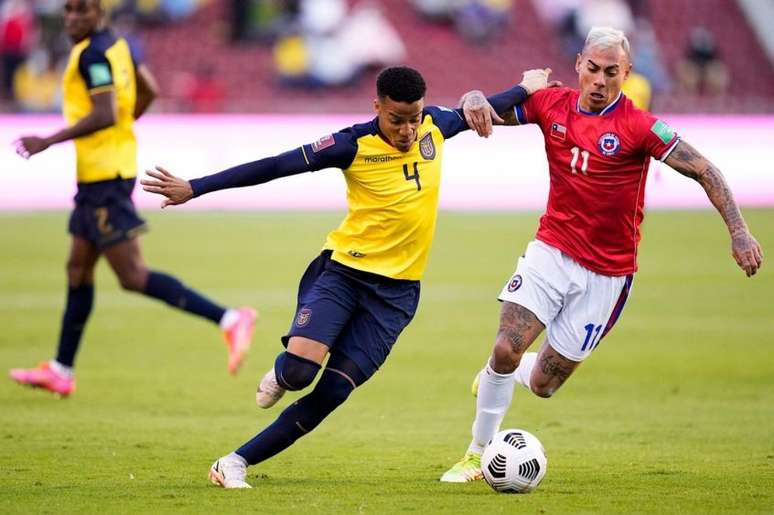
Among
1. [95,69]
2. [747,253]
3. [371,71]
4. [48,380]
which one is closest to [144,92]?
[95,69]

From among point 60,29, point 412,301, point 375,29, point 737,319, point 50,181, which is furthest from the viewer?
point 375,29

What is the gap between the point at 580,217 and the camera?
7.64 metres

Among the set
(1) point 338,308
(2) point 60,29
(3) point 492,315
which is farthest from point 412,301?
(2) point 60,29

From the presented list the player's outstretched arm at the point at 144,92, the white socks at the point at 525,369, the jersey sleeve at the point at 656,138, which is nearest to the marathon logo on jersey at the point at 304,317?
the white socks at the point at 525,369

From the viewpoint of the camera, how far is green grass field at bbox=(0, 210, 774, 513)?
6.93 metres

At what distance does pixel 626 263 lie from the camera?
305 inches

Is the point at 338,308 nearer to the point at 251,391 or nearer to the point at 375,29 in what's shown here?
the point at 251,391

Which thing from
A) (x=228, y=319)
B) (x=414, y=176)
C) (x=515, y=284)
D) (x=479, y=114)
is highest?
(x=479, y=114)

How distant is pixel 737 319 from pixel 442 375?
13.8ft

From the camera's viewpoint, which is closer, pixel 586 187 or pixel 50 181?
pixel 586 187

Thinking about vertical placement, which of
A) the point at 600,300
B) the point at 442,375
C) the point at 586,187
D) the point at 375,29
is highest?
the point at 586,187

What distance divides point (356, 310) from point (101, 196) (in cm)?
367

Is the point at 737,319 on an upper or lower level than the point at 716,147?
upper

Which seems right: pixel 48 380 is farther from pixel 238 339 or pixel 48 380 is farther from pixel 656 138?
pixel 656 138
